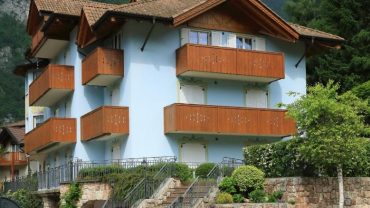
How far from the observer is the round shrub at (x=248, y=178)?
24625 mm

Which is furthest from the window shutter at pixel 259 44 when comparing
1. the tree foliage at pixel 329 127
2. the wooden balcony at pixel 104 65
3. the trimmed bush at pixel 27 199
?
the trimmed bush at pixel 27 199

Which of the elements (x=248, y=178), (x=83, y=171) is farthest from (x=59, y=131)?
(x=248, y=178)

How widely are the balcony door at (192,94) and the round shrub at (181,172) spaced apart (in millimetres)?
6523

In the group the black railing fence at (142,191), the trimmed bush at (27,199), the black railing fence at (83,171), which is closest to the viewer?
the black railing fence at (142,191)

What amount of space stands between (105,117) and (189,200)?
8.26 metres

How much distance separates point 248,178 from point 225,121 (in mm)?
7961

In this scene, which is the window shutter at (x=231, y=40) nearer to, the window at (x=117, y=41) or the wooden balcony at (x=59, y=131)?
the window at (x=117, y=41)

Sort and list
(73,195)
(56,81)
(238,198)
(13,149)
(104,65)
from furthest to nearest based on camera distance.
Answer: (13,149) → (56,81) → (104,65) → (73,195) → (238,198)

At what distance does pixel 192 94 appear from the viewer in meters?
33.7

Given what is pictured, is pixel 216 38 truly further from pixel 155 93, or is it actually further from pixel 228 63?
pixel 155 93

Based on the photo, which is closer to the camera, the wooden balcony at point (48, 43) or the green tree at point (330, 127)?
the green tree at point (330, 127)

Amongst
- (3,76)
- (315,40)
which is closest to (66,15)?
(315,40)

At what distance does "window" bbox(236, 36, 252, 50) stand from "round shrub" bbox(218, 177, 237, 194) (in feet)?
37.4

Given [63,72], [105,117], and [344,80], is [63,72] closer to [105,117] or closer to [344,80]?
[105,117]
